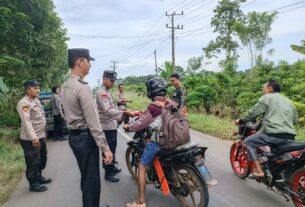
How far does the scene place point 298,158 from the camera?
14.5ft

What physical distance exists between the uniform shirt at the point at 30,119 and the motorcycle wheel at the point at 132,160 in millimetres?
1642

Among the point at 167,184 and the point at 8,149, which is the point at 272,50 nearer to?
the point at 8,149

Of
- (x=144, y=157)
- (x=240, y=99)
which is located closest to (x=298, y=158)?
(x=144, y=157)

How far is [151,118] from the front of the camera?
458 centimetres

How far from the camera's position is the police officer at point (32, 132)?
18.6ft

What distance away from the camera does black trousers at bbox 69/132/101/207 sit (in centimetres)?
390

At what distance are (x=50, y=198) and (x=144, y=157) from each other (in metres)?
1.95

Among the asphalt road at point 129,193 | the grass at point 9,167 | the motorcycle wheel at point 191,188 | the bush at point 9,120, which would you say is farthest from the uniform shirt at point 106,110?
the bush at point 9,120

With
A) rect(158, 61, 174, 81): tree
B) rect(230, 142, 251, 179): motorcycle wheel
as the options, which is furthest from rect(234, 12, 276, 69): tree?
rect(230, 142, 251, 179): motorcycle wheel

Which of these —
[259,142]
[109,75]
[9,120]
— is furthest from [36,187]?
[9,120]

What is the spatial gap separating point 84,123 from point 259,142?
2786 mm

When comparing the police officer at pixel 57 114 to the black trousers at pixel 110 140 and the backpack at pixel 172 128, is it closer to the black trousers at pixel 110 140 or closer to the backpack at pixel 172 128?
the black trousers at pixel 110 140

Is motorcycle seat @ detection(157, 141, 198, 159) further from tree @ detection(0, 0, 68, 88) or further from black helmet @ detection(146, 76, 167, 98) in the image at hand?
tree @ detection(0, 0, 68, 88)

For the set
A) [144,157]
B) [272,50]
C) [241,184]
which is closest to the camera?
[144,157]
